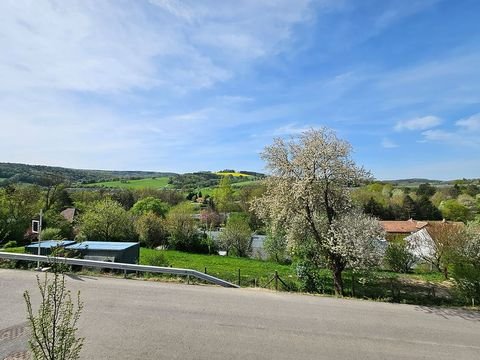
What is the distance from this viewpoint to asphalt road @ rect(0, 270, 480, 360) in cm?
791

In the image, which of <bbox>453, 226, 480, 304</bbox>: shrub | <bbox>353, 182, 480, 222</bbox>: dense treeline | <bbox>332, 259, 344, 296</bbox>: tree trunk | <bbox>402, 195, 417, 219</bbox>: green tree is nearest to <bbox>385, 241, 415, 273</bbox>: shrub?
<bbox>453, 226, 480, 304</bbox>: shrub

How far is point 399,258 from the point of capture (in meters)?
31.0

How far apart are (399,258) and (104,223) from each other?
27503 millimetres

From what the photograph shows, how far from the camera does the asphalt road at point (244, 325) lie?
7.91 m

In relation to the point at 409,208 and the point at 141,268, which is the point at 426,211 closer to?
the point at 409,208

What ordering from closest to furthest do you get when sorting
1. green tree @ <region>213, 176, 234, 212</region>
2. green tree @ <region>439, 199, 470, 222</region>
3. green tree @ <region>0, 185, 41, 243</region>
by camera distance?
green tree @ <region>0, 185, 41, 243</region> → green tree @ <region>439, 199, 470, 222</region> → green tree @ <region>213, 176, 234, 212</region>

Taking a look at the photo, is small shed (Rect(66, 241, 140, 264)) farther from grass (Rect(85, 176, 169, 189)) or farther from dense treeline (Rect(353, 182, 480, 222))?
grass (Rect(85, 176, 169, 189))

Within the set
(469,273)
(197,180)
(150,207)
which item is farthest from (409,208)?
(197,180)

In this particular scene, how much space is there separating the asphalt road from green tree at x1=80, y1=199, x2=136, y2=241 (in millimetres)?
22148

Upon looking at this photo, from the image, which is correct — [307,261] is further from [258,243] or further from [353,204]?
[258,243]

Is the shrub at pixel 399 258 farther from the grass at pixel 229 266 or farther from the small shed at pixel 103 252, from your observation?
the small shed at pixel 103 252

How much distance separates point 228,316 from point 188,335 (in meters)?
1.60

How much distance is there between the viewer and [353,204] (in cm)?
1627

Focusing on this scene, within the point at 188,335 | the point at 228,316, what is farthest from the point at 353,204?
the point at 188,335
